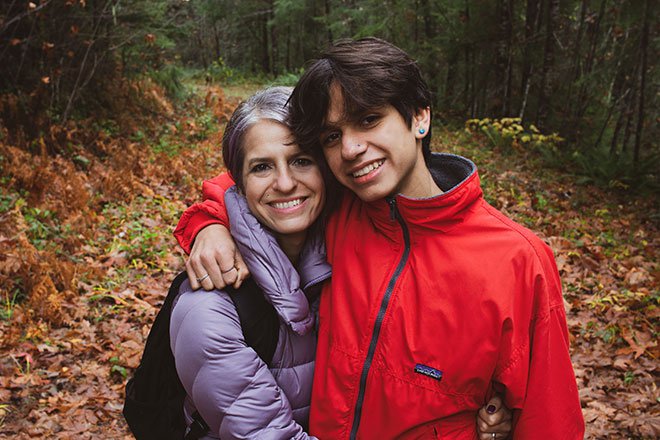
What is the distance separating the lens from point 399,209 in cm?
190

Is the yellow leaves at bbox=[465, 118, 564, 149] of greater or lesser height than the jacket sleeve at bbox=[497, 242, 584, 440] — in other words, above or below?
below

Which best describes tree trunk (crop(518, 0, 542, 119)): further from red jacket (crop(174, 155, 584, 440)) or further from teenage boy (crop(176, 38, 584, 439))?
red jacket (crop(174, 155, 584, 440))

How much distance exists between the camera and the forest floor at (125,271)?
3.81 metres

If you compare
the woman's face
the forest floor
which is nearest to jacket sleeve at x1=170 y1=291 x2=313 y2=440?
the woman's face

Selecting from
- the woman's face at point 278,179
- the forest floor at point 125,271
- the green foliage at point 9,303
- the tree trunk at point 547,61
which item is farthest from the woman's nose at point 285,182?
the tree trunk at point 547,61

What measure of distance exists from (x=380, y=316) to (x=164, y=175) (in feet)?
24.6

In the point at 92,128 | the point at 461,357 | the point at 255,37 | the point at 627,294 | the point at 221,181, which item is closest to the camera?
the point at 461,357

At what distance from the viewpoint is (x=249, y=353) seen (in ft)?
5.82

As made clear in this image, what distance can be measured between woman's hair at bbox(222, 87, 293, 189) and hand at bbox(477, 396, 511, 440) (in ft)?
4.70

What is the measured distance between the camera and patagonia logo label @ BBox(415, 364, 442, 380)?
1743 millimetres

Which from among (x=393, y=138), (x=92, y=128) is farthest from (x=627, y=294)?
(x=92, y=128)

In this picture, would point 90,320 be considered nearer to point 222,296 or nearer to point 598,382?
point 222,296

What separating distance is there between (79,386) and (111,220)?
320 cm

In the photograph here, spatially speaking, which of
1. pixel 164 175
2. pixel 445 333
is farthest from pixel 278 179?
pixel 164 175
